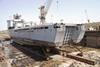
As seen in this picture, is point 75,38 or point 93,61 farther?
point 75,38

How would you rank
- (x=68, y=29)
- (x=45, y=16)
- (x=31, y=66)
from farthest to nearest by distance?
(x=45, y=16) → (x=68, y=29) → (x=31, y=66)

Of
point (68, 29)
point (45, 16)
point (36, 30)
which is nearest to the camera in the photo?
point (68, 29)

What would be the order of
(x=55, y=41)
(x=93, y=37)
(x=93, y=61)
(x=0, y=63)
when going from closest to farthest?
(x=0, y=63) → (x=93, y=61) → (x=55, y=41) → (x=93, y=37)

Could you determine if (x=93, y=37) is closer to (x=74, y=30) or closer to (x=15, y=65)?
(x=74, y=30)

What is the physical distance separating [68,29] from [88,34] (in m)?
9.88

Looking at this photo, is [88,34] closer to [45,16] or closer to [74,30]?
[74,30]

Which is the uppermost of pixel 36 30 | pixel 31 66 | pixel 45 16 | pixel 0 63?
pixel 45 16

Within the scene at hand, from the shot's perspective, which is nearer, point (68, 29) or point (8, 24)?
point (68, 29)

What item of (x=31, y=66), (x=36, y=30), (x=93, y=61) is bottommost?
(x=31, y=66)

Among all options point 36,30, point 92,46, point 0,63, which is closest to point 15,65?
point 0,63

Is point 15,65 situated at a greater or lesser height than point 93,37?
lesser

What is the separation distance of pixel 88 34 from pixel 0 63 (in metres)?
23.2

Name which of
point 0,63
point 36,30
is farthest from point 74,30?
point 0,63

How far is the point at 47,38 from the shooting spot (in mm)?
21672
